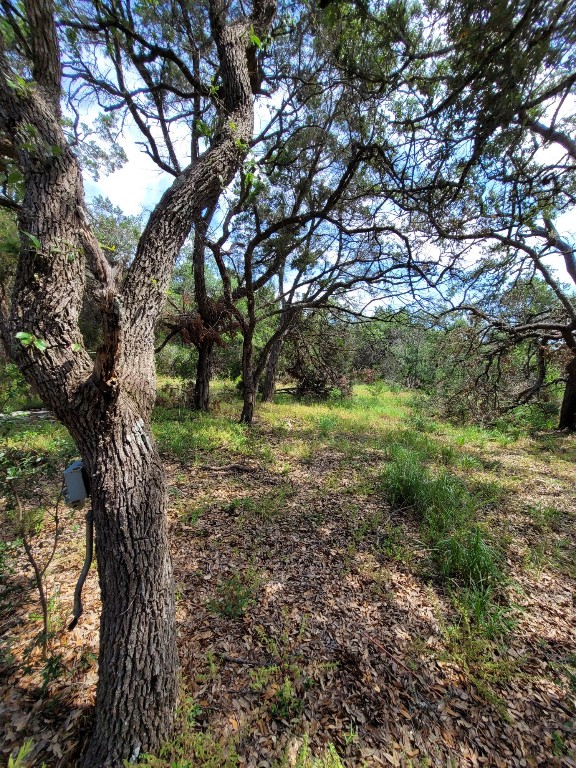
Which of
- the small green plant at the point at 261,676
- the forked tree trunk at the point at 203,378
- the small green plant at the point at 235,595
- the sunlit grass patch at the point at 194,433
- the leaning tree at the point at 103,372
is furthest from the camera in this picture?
the forked tree trunk at the point at 203,378

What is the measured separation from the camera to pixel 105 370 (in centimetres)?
148

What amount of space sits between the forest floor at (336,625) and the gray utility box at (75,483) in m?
0.88

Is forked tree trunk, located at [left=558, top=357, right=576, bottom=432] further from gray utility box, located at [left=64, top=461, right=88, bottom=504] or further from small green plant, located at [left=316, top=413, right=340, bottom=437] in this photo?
gray utility box, located at [left=64, top=461, right=88, bottom=504]

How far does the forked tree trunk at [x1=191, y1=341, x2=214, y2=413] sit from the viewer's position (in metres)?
8.48

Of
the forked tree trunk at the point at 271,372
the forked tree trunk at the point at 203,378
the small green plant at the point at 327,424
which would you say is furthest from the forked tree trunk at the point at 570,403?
the forked tree trunk at the point at 203,378

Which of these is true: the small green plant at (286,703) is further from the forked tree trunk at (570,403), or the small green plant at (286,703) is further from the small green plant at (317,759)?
the forked tree trunk at (570,403)

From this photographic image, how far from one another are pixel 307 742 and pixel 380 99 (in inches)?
247

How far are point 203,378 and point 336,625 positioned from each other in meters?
7.23

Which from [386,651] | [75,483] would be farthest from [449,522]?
[75,483]

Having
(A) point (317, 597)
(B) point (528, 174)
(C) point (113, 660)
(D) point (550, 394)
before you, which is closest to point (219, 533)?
(A) point (317, 597)

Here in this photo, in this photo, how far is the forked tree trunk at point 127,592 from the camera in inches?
65.0

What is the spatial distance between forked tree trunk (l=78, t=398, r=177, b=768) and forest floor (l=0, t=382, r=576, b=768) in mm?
230

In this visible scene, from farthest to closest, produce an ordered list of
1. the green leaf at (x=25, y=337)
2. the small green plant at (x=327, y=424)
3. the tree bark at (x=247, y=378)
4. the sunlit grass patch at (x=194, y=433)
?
the small green plant at (x=327, y=424) → the tree bark at (x=247, y=378) → the sunlit grass patch at (x=194, y=433) → the green leaf at (x=25, y=337)

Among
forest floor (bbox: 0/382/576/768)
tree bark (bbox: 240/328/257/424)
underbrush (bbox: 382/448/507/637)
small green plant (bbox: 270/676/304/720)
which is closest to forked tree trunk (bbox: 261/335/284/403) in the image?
tree bark (bbox: 240/328/257/424)
